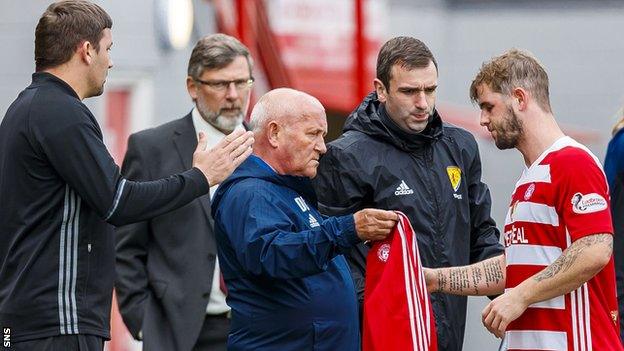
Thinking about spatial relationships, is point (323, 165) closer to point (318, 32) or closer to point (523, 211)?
point (523, 211)

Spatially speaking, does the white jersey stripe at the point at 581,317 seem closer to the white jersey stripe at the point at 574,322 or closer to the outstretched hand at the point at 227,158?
the white jersey stripe at the point at 574,322

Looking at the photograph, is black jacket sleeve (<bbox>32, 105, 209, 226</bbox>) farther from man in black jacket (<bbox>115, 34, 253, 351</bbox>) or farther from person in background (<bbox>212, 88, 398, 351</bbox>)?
man in black jacket (<bbox>115, 34, 253, 351</bbox>)

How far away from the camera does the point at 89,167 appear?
16.5 feet

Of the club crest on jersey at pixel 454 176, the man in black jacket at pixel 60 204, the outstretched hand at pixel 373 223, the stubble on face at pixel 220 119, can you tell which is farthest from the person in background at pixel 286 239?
the stubble on face at pixel 220 119

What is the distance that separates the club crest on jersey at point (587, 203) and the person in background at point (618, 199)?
1.59m

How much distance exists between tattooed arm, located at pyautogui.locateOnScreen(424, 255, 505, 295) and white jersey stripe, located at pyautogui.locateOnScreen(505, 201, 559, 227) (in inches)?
18.5

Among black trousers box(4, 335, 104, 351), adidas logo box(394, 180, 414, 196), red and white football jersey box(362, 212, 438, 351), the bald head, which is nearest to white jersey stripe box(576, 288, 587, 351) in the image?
red and white football jersey box(362, 212, 438, 351)

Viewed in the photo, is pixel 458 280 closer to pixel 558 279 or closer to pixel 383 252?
pixel 383 252

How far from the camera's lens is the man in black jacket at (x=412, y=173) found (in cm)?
571

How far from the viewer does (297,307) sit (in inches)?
205

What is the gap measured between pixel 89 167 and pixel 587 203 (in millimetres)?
1662

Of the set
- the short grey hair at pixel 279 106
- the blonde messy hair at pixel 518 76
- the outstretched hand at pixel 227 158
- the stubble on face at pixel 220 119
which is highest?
the blonde messy hair at pixel 518 76

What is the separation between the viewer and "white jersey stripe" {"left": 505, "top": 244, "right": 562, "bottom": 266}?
503cm

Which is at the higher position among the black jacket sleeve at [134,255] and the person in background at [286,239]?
the person in background at [286,239]
